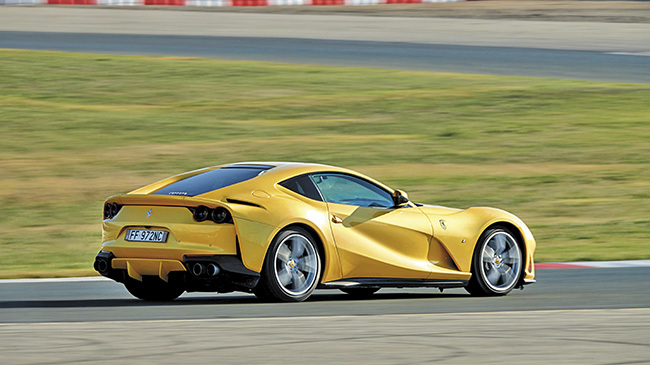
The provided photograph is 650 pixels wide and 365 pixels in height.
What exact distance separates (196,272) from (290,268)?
746mm

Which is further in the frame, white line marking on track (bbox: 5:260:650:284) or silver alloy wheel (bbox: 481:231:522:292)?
white line marking on track (bbox: 5:260:650:284)

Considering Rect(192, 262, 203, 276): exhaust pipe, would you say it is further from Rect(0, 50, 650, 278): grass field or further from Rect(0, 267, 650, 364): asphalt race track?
Rect(0, 50, 650, 278): grass field

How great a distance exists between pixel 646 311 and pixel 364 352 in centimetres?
306

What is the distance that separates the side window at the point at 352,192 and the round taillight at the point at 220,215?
1.04 meters

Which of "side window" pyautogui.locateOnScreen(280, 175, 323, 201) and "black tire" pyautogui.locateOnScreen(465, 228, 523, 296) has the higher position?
"side window" pyautogui.locateOnScreen(280, 175, 323, 201)

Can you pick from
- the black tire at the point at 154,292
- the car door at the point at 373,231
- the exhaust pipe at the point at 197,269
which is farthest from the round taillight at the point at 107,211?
the car door at the point at 373,231

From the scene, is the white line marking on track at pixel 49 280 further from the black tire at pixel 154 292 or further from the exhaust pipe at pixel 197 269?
the exhaust pipe at pixel 197 269

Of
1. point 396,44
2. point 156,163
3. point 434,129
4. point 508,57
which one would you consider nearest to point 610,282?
point 156,163

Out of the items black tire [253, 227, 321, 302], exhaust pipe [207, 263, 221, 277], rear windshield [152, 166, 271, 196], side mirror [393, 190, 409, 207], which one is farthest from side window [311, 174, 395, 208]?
exhaust pipe [207, 263, 221, 277]

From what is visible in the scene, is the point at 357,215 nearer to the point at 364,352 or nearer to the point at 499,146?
the point at 364,352

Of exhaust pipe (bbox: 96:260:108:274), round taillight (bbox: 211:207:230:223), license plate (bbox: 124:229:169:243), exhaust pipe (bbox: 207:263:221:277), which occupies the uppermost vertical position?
round taillight (bbox: 211:207:230:223)

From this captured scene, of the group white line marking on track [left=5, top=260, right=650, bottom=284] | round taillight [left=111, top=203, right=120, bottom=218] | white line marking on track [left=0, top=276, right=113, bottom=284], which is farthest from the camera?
white line marking on track [left=5, top=260, right=650, bottom=284]

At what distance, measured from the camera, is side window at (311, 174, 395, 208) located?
985 cm

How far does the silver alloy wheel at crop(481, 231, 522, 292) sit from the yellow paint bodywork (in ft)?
0.34
